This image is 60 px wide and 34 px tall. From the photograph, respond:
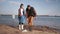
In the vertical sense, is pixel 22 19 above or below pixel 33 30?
above

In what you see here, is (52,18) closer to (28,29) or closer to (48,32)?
(48,32)

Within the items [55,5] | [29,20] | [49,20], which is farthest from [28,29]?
[55,5]

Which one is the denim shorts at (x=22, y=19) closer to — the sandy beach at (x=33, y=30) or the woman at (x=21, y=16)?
the woman at (x=21, y=16)

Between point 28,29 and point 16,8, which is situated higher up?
point 16,8

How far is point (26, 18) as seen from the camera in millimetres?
2604

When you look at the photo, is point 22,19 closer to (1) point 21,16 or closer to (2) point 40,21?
(1) point 21,16

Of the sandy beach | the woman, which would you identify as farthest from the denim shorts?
the sandy beach

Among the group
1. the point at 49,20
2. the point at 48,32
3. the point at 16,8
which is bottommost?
the point at 48,32

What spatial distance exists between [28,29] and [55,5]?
51 cm

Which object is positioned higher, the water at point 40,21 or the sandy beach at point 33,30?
the water at point 40,21

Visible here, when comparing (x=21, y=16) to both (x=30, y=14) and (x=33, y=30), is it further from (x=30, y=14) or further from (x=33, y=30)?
(x=33, y=30)

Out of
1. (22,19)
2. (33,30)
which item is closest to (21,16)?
(22,19)

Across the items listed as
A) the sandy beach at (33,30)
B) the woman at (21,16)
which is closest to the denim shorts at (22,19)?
the woman at (21,16)

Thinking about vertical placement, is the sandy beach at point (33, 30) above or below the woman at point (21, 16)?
below
